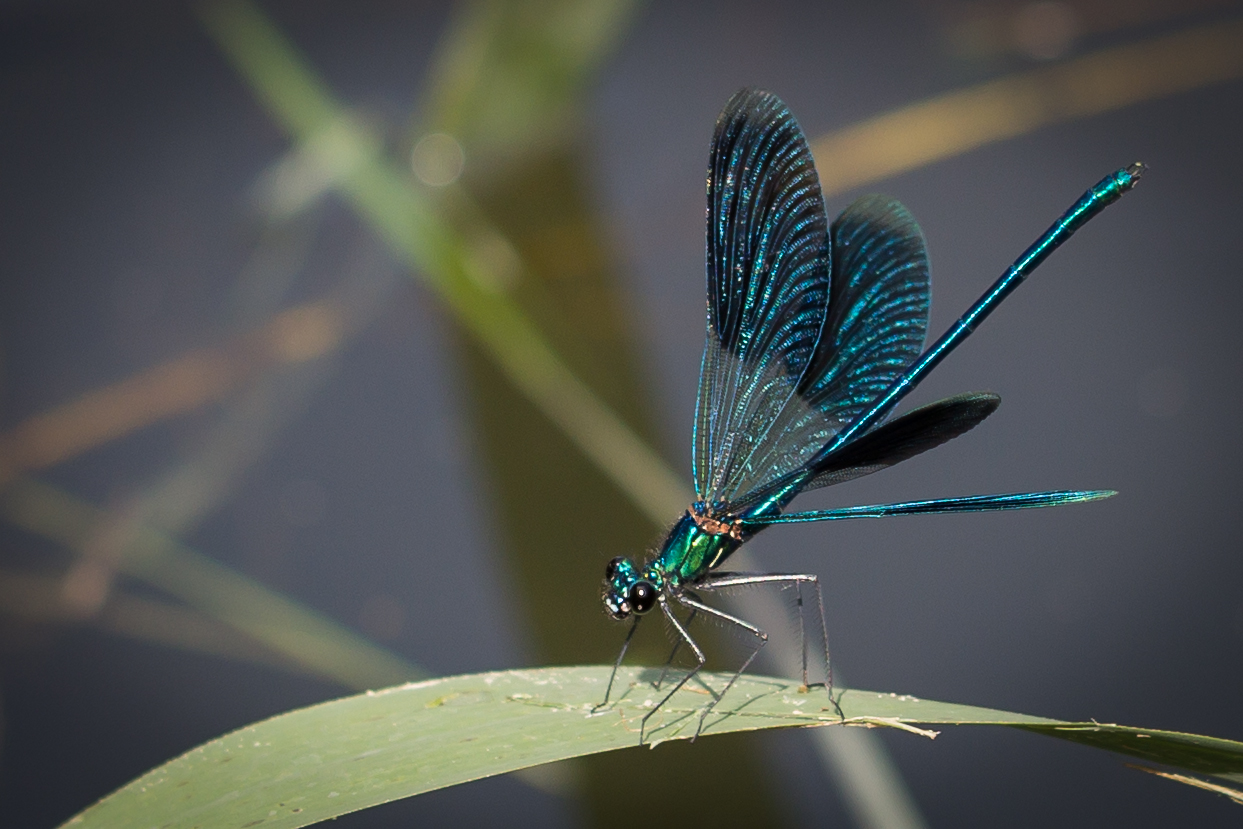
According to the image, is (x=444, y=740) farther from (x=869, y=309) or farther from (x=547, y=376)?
(x=547, y=376)

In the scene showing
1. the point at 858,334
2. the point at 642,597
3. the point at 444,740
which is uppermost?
the point at 858,334

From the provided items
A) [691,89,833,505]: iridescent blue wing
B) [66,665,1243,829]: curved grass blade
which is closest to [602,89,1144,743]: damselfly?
[691,89,833,505]: iridescent blue wing

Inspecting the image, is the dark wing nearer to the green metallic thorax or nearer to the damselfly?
the damselfly

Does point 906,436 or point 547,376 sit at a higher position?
point 547,376

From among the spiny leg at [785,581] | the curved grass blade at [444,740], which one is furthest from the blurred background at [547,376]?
the curved grass blade at [444,740]

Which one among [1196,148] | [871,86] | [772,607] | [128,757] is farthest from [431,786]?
[1196,148]

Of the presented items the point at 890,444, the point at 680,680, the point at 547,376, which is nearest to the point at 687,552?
the point at 680,680
